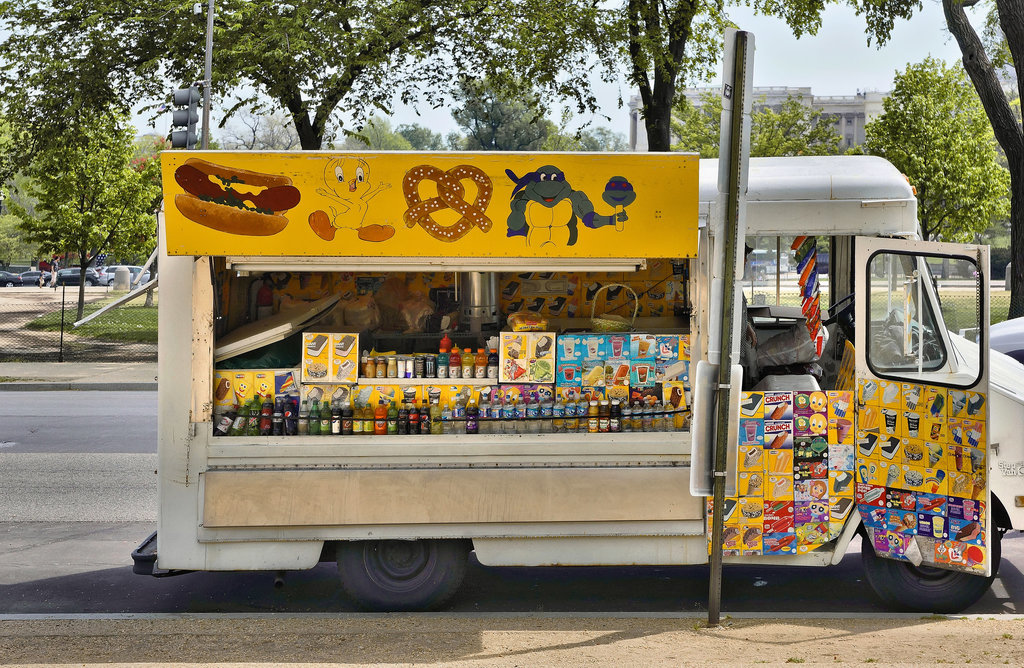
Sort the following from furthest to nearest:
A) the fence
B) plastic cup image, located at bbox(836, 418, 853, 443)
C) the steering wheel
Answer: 1. the fence
2. the steering wheel
3. plastic cup image, located at bbox(836, 418, 853, 443)

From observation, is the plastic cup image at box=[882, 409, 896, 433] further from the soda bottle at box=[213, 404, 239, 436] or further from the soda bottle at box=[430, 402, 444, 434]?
the soda bottle at box=[213, 404, 239, 436]

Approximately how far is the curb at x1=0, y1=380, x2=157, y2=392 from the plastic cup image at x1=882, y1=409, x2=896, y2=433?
1509cm

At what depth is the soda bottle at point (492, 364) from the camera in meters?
6.18

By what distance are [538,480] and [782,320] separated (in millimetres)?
3235

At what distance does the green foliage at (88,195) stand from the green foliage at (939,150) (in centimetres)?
2124

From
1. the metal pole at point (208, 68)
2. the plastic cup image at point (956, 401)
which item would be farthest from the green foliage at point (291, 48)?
the plastic cup image at point (956, 401)

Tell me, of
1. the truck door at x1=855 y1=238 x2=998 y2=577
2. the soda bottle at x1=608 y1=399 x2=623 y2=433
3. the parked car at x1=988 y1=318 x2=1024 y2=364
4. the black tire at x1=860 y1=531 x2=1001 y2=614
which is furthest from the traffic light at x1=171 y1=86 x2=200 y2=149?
the black tire at x1=860 y1=531 x2=1001 y2=614

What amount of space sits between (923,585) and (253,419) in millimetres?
4072

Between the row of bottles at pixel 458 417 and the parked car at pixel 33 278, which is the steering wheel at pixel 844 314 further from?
the parked car at pixel 33 278

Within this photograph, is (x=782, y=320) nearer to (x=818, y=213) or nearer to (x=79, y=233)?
(x=818, y=213)

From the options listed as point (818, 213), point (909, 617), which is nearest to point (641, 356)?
point (818, 213)

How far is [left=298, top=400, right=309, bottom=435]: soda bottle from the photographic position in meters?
6.00

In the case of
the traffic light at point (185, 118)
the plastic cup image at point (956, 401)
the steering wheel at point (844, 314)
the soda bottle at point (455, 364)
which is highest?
the traffic light at point (185, 118)

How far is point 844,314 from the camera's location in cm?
716
